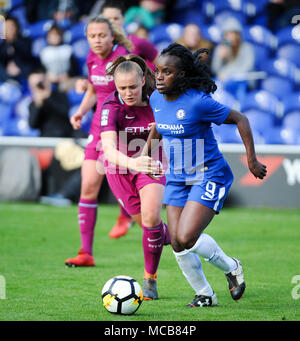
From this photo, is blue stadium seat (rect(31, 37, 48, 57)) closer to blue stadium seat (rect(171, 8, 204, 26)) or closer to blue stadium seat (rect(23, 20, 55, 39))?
blue stadium seat (rect(23, 20, 55, 39))

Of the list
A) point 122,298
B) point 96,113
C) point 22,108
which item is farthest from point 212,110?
point 22,108

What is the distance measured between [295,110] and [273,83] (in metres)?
0.75

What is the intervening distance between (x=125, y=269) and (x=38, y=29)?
371 inches

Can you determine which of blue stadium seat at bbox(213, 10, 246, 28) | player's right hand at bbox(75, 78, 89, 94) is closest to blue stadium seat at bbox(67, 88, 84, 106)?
blue stadium seat at bbox(213, 10, 246, 28)

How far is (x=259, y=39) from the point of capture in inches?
537

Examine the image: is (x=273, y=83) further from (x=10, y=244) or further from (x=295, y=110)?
(x=10, y=244)

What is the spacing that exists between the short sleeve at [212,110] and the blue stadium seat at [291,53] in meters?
8.78

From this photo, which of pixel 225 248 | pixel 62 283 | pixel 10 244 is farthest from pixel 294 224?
pixel 62 283

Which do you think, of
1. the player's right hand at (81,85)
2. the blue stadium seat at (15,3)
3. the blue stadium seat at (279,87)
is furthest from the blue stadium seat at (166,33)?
the player's right hand at (81,85)

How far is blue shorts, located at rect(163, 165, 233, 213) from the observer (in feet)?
17.1

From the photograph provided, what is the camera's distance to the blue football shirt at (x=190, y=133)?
5180 mm

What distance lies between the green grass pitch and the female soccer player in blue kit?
13.1 inches

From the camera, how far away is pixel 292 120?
41.7ft

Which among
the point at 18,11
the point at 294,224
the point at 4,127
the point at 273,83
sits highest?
the point at 18,11
